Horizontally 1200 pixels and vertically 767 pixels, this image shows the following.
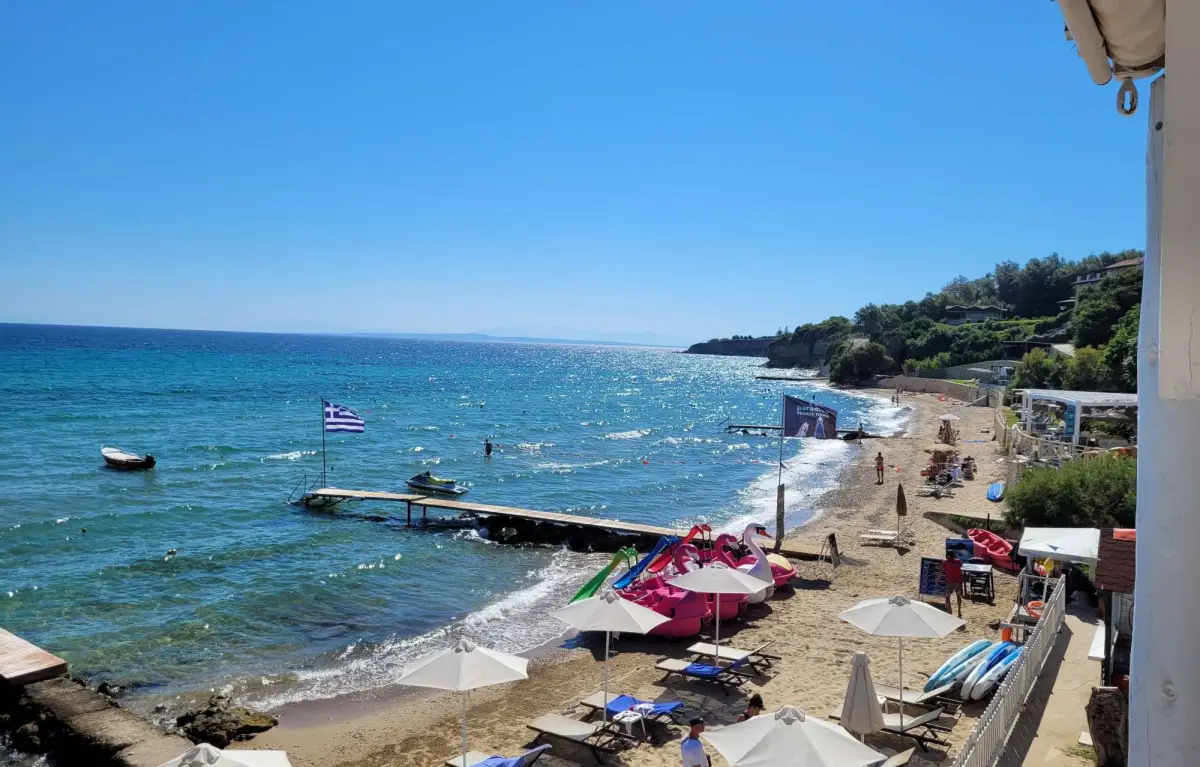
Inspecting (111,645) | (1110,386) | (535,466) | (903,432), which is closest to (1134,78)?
(111,645)

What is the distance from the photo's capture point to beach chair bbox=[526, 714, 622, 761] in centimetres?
1120

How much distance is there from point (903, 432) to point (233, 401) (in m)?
57.1

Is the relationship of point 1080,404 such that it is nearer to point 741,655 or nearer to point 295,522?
point 741,655

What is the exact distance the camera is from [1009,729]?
9828mm

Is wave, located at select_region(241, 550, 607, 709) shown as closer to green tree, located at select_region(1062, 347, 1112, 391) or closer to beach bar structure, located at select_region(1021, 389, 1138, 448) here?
beach bar structure, located at select_region(1021, 389, 1138, 448)

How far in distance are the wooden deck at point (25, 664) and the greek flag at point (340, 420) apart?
44.5ft

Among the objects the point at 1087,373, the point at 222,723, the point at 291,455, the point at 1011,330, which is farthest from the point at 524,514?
the point at 1011,330

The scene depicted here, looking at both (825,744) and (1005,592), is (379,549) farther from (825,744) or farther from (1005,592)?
(825,744)

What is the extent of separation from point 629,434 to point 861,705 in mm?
50405

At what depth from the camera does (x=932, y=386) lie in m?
93.2

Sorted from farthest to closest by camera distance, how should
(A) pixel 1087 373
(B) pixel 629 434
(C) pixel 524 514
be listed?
(B) pixel 629 434 → (A) pixel 1087 373 → (C) pixel 524 514

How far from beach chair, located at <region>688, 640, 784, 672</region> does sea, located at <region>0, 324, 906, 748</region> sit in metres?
4.33

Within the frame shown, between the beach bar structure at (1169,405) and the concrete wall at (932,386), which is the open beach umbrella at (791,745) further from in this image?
the concrete wall at (932,386)

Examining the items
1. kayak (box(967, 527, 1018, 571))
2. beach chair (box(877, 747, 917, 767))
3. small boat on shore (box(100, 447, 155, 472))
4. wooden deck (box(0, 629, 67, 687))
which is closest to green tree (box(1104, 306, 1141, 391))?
kayak (box(967, 527, 1018, 571))
